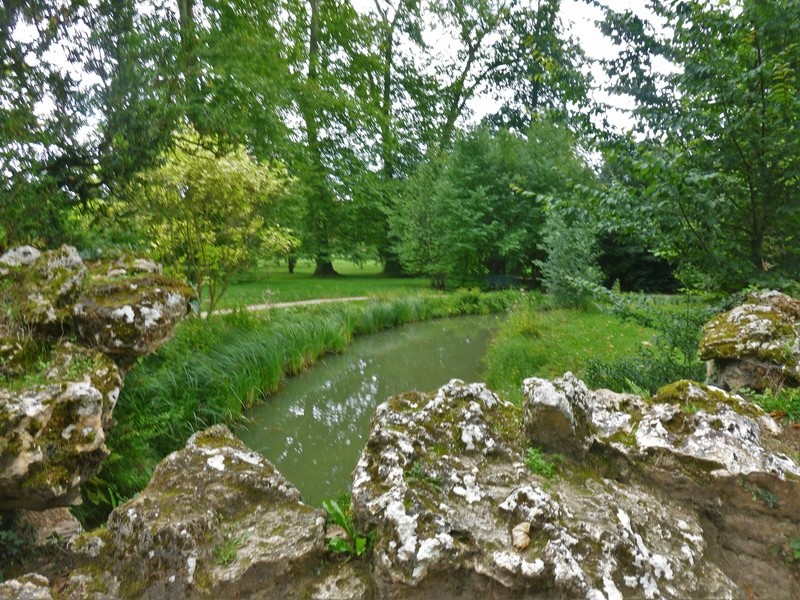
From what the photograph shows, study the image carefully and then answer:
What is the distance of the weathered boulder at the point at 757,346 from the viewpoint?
13.6 ft

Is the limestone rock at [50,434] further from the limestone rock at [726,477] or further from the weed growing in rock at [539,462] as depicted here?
the limestone rock at [726,477]

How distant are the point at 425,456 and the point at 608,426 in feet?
3.57

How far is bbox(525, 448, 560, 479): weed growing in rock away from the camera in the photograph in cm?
244

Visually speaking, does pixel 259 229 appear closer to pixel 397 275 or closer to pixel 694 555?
pixel 694 555

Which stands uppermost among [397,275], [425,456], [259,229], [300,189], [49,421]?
[300,189]

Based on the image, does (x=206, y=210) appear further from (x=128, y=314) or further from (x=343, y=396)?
(x=128, y=314)

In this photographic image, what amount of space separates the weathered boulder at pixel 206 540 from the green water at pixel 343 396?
268 centimetres

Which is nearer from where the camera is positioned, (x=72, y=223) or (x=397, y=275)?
(x=72, y=223)

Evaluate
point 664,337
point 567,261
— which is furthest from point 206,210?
point 567,261

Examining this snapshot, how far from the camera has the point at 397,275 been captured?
1287 inches

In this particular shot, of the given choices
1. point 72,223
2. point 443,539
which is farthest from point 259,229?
point 443,539

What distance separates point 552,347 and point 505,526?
8206 millimetres

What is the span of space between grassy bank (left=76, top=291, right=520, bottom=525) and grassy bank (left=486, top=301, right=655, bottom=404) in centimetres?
369

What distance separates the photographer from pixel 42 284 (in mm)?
4250
